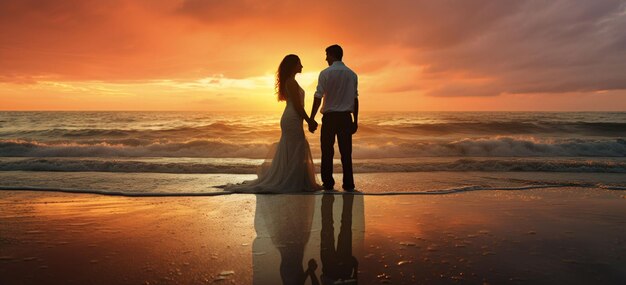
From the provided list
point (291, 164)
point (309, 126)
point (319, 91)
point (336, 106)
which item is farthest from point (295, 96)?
point (291, 164)

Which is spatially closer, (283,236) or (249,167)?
(283,236)

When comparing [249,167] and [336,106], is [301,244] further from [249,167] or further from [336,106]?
[249,167]

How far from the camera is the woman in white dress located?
Answer: 21.9 ft

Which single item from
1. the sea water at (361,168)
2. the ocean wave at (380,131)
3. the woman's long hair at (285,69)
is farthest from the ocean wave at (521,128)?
the woman's long hair at (285,69)

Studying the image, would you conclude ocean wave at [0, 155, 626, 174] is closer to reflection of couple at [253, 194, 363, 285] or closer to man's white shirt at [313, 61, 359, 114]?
man's white shirt at [313, 61, 359, 114]

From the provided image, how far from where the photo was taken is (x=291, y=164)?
273 inches

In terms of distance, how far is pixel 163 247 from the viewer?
357cm

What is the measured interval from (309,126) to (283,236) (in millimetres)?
2905

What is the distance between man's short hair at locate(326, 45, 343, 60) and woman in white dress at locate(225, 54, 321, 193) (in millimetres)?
538

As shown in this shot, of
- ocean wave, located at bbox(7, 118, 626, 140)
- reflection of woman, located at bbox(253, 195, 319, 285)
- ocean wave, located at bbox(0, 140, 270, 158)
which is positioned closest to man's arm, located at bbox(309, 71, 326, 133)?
reflection of woman, located at bbox(253, 195, 319, 285)

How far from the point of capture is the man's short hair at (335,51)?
674 cm

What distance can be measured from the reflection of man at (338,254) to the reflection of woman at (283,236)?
0.38ft

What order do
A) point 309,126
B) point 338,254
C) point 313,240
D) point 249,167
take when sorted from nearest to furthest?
point 338,254, point 313,240, point 309,126, point 249,167

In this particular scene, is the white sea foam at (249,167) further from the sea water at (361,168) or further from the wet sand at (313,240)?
the wet sand at (313,240)
